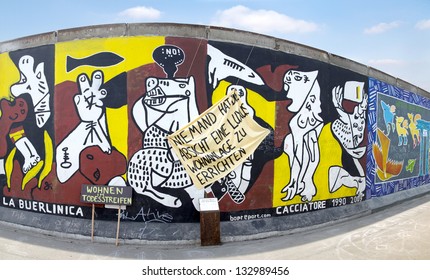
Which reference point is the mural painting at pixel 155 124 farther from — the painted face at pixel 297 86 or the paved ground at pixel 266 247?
the paved ground at pixel 266 247

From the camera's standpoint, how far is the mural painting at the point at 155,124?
670 cm

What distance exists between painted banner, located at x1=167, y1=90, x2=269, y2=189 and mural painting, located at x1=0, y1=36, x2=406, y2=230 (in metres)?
0.05

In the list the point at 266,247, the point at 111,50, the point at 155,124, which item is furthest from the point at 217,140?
the point at 111,50

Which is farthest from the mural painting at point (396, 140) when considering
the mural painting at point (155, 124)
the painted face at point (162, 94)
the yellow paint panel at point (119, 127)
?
the yellow paint panel at point (119, 127)

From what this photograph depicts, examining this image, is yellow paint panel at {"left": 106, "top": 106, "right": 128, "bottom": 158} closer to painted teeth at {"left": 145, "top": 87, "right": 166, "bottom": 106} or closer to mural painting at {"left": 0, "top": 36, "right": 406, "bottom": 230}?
mural painting at {"left": 0, "top": 36, "right": 406, "bottom": 230}

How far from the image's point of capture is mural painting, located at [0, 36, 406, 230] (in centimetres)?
670

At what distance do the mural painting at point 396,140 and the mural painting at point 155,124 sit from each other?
9.94 feet

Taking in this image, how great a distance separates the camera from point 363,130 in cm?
948

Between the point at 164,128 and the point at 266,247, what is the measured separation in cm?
368

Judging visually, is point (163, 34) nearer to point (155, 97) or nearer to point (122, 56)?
point (122, 56)

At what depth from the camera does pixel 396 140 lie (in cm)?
1138

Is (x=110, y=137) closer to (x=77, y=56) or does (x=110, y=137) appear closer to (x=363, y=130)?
(x=77, y=56)
